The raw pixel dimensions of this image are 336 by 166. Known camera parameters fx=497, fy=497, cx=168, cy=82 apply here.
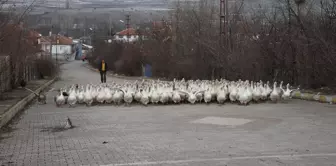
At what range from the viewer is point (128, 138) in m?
10.2

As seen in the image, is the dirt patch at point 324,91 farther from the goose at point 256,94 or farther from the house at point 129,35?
the house at point 129,35

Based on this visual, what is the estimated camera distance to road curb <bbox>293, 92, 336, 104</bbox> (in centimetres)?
1739

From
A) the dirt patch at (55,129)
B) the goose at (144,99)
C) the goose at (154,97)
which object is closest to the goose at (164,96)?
the goose at (154,97)

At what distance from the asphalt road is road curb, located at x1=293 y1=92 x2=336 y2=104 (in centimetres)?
154

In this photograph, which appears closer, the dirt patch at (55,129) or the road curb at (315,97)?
the dirt patch at (55,129)

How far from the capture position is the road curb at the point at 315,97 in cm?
1739

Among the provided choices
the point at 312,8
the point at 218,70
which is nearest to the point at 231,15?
the point at 218,70

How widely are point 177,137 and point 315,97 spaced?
31.5ft

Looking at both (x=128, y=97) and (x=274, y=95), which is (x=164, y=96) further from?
(x=274, y=95)

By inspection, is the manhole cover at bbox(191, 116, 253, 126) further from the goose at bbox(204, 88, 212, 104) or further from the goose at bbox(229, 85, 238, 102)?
the goose at bbox(229, 85, 238, 102)

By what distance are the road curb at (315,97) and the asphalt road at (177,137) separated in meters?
1.54

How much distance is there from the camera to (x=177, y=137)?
10.2 m

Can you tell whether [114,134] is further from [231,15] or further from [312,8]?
[231,15]

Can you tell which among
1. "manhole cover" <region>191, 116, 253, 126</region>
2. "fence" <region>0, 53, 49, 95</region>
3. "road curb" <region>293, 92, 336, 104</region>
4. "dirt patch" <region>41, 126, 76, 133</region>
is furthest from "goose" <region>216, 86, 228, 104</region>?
"fence" <region>0, 53, 49, 95</region>
